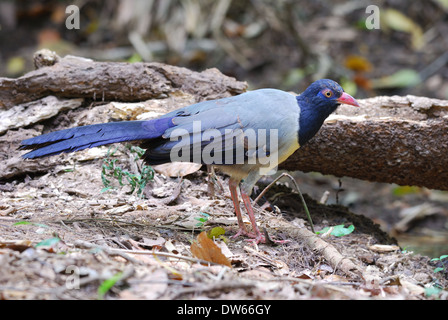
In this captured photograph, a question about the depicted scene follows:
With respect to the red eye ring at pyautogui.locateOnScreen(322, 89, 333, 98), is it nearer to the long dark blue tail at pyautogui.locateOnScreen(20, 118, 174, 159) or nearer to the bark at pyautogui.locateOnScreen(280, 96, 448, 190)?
the bark at pyautogui.locateOnScreen(280, 96, 448, 190)

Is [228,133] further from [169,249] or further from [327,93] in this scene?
[169,249]

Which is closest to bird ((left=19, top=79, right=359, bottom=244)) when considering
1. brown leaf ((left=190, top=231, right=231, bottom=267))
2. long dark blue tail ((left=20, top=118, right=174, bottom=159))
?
long dark blue tail ((left=20, top=118, right=174, bottom=159))

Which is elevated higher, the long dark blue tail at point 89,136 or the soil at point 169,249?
the long dark blue tail at point 89,136

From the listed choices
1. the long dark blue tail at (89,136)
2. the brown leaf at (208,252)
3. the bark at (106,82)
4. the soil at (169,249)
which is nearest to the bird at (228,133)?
the long dark blue tail at (89,136)

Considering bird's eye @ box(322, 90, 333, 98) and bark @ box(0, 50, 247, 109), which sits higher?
bark @ box(0, 50, 247, 109)

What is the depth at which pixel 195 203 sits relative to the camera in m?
4.60

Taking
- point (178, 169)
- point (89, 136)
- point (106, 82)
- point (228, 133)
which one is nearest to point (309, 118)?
point (228, 133)

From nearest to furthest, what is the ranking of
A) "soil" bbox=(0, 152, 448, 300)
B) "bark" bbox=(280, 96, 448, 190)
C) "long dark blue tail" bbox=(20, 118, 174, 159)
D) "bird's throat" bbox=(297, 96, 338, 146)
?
"soil" bbox=(0, 152, 448, 300) → "long dark blue tail" bbox=(20, 118, 174, 159) → "bird's throat" bbox=(297, 96, 338, 146) → "bark" bbox=(280, 96, 448, 190)

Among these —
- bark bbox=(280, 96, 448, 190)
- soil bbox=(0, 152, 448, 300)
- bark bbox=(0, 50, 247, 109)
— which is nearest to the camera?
soil bbox=(0, 152, 448, 300)

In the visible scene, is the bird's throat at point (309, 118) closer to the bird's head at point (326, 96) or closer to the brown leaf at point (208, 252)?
the bird's head at point (326, 96)

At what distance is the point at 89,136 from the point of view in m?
3.74

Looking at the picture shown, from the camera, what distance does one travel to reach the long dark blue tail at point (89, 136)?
3658 mm

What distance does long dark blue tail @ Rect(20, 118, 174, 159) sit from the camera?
3.66 meters
